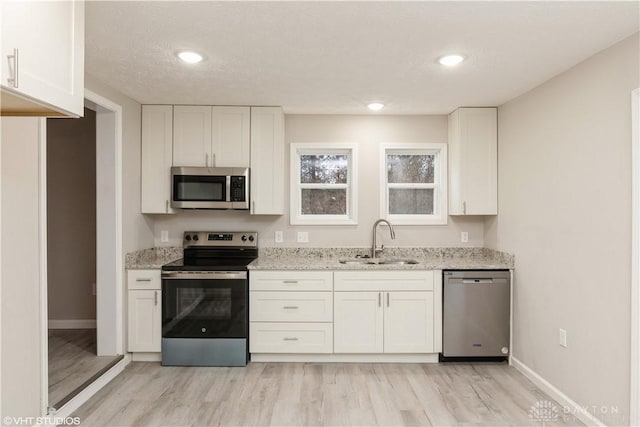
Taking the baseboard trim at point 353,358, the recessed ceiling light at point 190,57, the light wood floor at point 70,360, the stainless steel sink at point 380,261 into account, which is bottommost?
the baseboard trim at point 353,358

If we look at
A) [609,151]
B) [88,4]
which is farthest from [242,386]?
[609,151]

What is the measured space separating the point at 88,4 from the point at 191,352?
103 inches

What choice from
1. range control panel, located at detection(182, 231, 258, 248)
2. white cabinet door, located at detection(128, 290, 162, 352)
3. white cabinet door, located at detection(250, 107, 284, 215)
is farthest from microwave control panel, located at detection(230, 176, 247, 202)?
white cabinet door, located at detection(128, 290, 162, 352)

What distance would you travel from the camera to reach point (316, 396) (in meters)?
2.72

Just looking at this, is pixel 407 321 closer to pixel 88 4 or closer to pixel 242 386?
pixel 242 386

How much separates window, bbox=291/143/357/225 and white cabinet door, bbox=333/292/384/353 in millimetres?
910

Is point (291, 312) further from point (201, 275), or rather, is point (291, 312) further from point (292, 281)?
point (201, 275)

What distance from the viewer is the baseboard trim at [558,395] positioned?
7.66ft

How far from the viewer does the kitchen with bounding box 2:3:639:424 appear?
84.2 inches

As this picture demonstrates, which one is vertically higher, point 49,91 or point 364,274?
point 49,91

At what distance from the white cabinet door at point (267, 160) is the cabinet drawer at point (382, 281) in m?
0.89

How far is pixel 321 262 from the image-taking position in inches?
138

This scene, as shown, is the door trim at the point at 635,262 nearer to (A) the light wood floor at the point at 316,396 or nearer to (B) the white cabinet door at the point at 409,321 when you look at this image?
(A) the light wood floor at the point at 316,396

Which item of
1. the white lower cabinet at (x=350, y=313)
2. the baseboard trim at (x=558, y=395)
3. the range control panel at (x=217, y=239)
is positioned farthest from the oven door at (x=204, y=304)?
the baseboard trim at (x=558, y=395)
